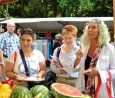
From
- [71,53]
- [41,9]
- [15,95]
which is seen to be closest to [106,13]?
[41,9]

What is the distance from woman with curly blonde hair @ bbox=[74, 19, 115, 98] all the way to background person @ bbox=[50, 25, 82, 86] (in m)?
0.32

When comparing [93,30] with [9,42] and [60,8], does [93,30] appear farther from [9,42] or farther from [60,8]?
[60,8]

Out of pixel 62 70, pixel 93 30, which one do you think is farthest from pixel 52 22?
pixel 93 30

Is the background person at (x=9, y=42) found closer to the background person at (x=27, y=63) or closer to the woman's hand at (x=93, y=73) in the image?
the background person at (x=27, y=63)

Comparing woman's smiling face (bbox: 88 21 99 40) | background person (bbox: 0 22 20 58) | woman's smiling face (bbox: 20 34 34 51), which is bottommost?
background person (bbox: 0 22 20 58)

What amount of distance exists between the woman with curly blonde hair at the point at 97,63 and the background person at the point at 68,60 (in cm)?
32

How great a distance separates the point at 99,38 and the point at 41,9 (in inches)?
852

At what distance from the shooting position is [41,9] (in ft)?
83.2

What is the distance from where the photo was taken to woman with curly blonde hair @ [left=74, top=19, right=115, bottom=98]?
12.6ft

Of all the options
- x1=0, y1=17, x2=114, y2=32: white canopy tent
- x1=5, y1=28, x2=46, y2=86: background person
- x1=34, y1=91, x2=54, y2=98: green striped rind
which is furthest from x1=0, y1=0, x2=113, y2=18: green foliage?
x1=34, y1=91, x2=54, y2=98: green striped rind

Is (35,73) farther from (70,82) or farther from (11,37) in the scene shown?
(11,37)

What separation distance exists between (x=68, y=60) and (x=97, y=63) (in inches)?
26.1

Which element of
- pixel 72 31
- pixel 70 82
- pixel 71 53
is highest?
pixel 72 31

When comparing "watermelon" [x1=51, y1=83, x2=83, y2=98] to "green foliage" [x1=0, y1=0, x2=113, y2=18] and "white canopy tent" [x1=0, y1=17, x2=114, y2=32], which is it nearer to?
"white canopy tent" [x1=0, y1=17, x2=114, y2=32]
